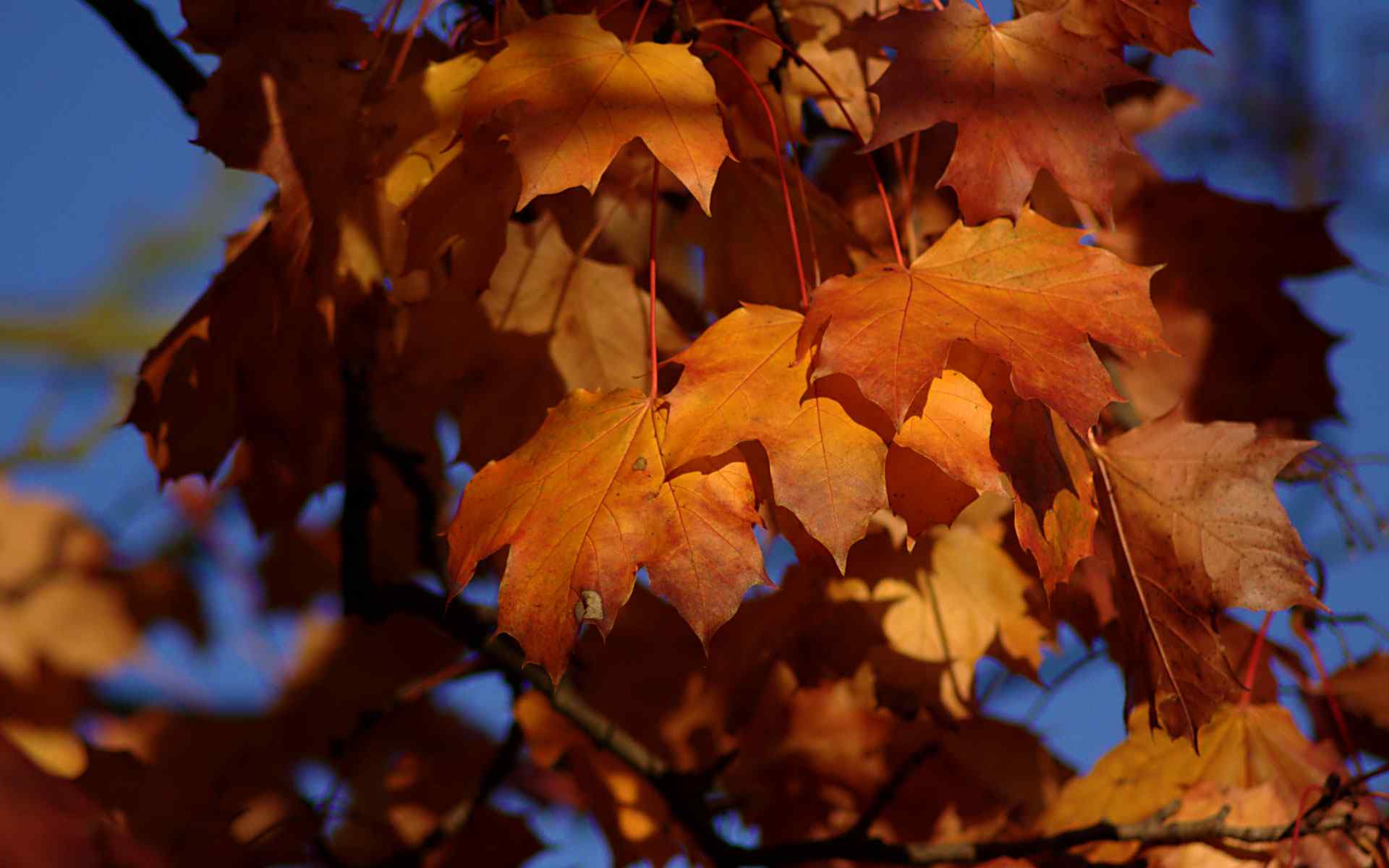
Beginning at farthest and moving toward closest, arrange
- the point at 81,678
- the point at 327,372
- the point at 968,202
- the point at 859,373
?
the point at 81,678, the point at 327,372, the point at 968,202, the point at 859,373

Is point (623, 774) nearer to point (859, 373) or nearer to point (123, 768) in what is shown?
point (123, 768)

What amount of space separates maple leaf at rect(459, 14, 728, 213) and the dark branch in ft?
2.49

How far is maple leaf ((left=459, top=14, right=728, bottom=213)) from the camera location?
3.95ft

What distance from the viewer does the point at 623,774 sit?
194 cm

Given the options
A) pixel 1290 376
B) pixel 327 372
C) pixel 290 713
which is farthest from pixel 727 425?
pixel 290 713

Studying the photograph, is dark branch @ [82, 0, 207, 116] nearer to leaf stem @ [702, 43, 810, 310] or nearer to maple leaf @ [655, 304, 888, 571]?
leaf stem @ [702, 43, 810, 310]

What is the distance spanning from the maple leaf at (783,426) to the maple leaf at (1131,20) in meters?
0.52

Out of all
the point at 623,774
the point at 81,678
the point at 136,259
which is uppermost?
the point at 623,774

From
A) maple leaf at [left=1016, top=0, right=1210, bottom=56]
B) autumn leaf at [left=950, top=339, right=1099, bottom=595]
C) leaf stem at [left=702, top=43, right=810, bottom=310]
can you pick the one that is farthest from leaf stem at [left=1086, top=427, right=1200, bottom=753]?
maple leaf at [left=1016, top=0, right=1210, bottom=56]

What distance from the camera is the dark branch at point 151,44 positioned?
5.94 ft

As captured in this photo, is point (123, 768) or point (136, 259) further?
point (136, 259)

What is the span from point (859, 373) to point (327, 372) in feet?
3.21

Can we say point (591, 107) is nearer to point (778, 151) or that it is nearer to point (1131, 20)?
point (778, 151)

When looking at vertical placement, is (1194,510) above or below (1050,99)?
below
